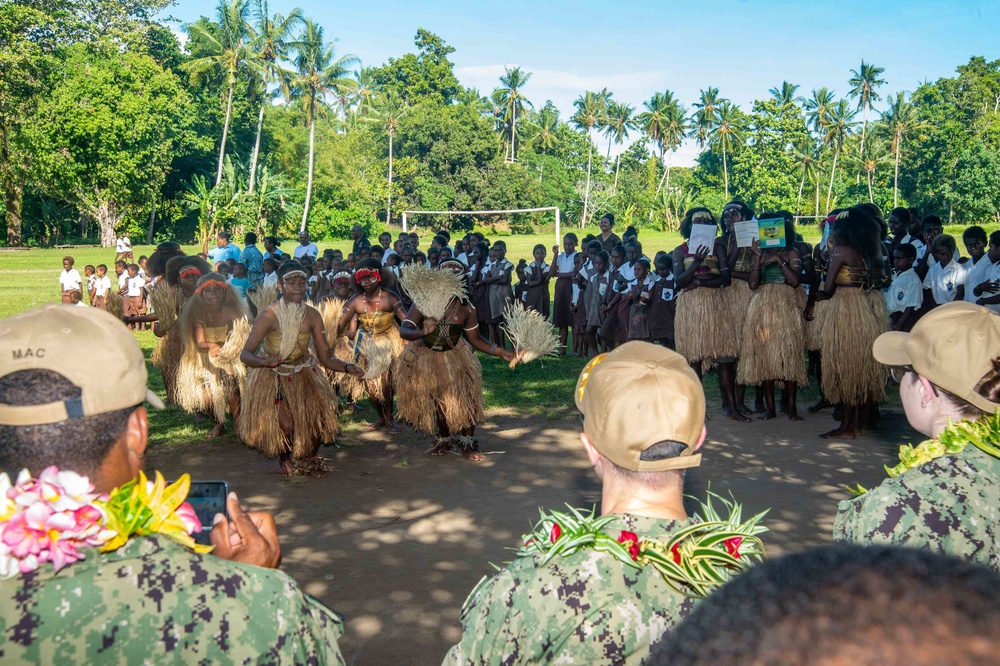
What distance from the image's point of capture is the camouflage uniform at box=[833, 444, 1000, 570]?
215cm

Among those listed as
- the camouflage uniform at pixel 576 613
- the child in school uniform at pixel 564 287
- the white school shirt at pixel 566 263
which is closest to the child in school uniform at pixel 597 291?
the child in school uniform at pixel 564 287

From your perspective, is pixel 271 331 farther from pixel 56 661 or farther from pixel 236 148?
pixel 236 148

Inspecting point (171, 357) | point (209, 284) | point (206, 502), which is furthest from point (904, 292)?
point (206, 502)

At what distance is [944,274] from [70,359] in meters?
9.18

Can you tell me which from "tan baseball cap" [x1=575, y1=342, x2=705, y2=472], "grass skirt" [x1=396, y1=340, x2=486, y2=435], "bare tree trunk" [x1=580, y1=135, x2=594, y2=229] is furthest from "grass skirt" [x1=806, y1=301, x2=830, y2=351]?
"bare tree trunk" [x1=580, y1=135, x2=594, y2=229]

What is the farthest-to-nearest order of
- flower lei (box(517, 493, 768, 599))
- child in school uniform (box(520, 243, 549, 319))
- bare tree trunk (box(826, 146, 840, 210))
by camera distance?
bare tree trunk (box(826, 146, 840, 210)) → child in school uniform (box(520, 243, 549, 319)) → flower lei (box(517, 493, 768, 599))

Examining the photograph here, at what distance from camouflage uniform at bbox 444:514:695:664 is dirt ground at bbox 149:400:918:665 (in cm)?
232

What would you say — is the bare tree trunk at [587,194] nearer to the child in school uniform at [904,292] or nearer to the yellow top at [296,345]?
the child in school uniform at [904,292]

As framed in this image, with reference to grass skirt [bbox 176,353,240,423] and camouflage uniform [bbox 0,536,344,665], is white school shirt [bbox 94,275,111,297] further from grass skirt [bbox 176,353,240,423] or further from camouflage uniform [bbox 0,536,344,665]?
camouflage uniform [bbox 0,536,344,665]

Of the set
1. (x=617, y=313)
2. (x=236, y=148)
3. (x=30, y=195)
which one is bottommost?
(x=617, y=313)

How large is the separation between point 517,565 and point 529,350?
5189 mm

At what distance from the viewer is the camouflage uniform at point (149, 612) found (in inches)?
58.3

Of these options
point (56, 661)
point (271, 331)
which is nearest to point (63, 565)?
point (56, 661)

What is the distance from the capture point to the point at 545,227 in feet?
168
